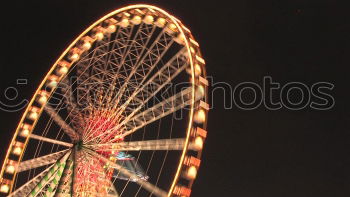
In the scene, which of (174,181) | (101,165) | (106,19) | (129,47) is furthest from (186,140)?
(106,19)

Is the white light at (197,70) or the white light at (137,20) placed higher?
the white light at (137,20)

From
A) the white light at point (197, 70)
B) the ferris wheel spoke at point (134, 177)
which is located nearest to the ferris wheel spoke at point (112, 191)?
the ferris wheel spoke at point (134, 177)

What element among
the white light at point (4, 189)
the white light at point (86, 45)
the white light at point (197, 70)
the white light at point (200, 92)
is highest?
the white light at point (86, 45)

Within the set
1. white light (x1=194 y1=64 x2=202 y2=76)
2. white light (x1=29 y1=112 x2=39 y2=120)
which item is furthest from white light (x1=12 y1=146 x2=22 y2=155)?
white light (x1=194 y1=64 x2=202 y2=76)

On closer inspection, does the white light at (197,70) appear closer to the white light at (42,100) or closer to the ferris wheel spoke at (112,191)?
the ferris wheel spoke at (112,191)

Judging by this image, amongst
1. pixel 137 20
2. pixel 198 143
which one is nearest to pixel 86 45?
pixel 137 20

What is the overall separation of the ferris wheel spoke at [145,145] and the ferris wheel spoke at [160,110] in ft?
1.53

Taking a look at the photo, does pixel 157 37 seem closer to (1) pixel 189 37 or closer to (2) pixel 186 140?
(1) pixel 189 37

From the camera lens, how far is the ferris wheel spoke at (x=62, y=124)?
1341 centimetres

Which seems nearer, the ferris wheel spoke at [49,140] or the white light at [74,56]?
the ferris wheel spoke at [49,140]

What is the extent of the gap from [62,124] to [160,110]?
3.21 meters

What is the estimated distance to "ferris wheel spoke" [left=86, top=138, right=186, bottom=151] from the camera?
11.6m

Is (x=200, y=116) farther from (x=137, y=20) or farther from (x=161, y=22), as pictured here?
(x=137, y=20)

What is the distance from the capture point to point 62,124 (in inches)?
561
